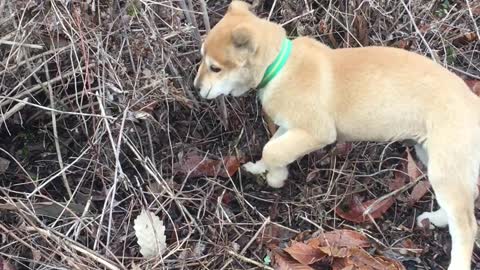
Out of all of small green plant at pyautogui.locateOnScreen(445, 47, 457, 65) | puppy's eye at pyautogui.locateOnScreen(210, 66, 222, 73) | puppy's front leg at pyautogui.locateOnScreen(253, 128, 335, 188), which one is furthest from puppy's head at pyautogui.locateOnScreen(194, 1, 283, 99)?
small green plant at pyautogui.locateOnScreen(445, 47, 457, 65)

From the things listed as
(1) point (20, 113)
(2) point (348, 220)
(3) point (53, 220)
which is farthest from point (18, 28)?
(2) point (348, 220)

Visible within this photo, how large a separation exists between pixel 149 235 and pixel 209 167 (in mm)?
662

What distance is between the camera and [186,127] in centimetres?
468

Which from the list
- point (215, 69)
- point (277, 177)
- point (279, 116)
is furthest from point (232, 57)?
point (277, 177)

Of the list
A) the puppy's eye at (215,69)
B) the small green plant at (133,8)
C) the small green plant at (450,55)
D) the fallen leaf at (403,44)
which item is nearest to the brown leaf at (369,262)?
the puppy's eye at (215,69)

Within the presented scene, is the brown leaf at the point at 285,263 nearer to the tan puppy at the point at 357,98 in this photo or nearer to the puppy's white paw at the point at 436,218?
the tan puppy at the point at 357,98

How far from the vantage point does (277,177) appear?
14.3 feet

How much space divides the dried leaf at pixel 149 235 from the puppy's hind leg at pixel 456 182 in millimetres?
1488

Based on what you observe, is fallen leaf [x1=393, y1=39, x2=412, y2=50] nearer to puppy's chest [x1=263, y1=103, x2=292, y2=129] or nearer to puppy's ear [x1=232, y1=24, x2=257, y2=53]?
puppy's chest [x1=263, y1=103, x2=292, y2=129]

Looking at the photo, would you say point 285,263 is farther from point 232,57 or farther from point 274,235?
point 232,57

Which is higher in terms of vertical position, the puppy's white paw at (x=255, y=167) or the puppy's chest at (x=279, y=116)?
the puppy's chest at (x=279, y=116)

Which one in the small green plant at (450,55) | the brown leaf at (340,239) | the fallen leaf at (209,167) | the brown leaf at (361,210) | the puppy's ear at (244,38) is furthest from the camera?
the small green plant at (450,55)

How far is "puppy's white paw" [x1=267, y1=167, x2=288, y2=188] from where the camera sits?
4.31m

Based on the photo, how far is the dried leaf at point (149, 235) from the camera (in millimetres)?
4062
